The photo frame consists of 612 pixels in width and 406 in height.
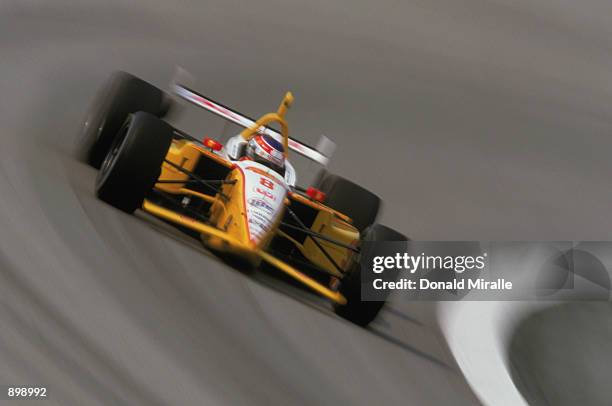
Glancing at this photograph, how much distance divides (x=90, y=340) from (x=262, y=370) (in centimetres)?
110

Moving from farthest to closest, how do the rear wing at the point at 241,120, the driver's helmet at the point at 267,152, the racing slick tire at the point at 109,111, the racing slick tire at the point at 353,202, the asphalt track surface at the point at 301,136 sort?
→ the racing slick tire at the point at 353,202 → the rear wing at the point at 241,120 → the racing slick tire at the point at 109,111 → the driver's helmet at the point at 267,152 → the asphalt track surface at the point at 301,136

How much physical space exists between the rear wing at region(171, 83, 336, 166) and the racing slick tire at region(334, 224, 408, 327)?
1.79 meters

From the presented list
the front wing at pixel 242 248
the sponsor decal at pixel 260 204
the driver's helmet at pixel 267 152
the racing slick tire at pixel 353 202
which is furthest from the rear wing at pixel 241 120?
the front wing at pixel 242 248

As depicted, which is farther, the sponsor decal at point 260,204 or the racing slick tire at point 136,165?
the sponsor decal at point 260,204

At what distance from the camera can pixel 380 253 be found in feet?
22.5

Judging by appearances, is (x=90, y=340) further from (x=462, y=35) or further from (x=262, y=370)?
(x=462, y=35)

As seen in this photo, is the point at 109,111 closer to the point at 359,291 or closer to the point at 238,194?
the point at 238,194

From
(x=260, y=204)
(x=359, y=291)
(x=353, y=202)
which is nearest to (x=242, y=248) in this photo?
(x=260, y=204)

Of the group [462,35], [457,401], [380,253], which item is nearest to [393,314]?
[380,253]

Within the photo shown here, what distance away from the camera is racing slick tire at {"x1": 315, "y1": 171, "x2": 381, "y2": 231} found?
8.70 meters

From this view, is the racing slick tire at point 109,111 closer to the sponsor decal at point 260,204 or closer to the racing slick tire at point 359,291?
the sponsor decal at point 260,204

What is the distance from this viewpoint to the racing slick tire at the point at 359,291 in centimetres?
673

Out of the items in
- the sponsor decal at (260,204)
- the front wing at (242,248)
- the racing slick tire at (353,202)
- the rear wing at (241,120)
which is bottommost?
the front wing at (242,248)

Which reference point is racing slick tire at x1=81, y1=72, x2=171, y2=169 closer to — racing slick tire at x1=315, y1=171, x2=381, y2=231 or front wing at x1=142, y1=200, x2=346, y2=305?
front wing at x1=142, y1=200, x2=346, y2=305
